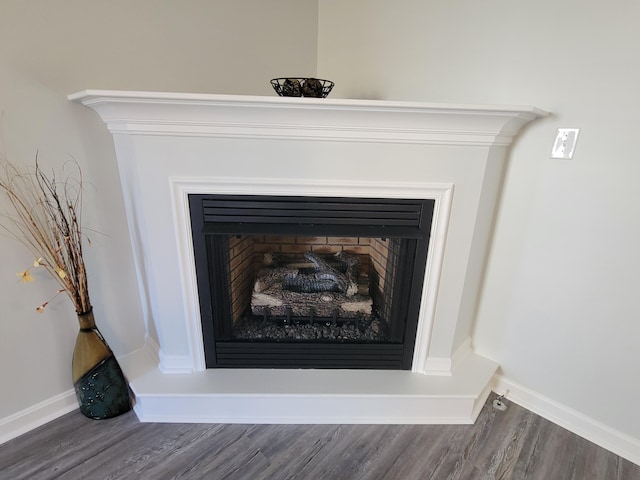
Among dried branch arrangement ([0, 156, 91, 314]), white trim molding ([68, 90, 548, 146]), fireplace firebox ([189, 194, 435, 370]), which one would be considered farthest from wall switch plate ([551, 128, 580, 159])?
dried branch arrangement ([0, 156, 91, 314])

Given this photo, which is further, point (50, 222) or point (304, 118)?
point (50, 222)

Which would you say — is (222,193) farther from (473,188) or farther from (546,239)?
(546,239)

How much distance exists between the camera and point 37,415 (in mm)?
1555

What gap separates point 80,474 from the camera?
136cm

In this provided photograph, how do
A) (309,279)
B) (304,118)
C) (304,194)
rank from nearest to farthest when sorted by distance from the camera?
(304,118) < (304,194) < (309,279)

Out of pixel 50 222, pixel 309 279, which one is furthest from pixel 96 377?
pixel 309 279

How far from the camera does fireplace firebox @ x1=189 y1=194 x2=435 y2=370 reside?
1447mm

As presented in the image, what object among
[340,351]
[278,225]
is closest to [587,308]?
[340,351]

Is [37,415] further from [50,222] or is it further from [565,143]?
[565,143]

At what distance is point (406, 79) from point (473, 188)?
2.48 ft

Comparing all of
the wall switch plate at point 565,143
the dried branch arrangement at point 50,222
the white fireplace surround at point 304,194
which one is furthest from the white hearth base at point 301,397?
the wall switch plate at point 565,143

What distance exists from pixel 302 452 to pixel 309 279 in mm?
798

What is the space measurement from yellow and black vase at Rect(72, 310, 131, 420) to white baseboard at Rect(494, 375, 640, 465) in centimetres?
183

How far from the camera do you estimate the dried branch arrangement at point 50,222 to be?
1343 millimetres
